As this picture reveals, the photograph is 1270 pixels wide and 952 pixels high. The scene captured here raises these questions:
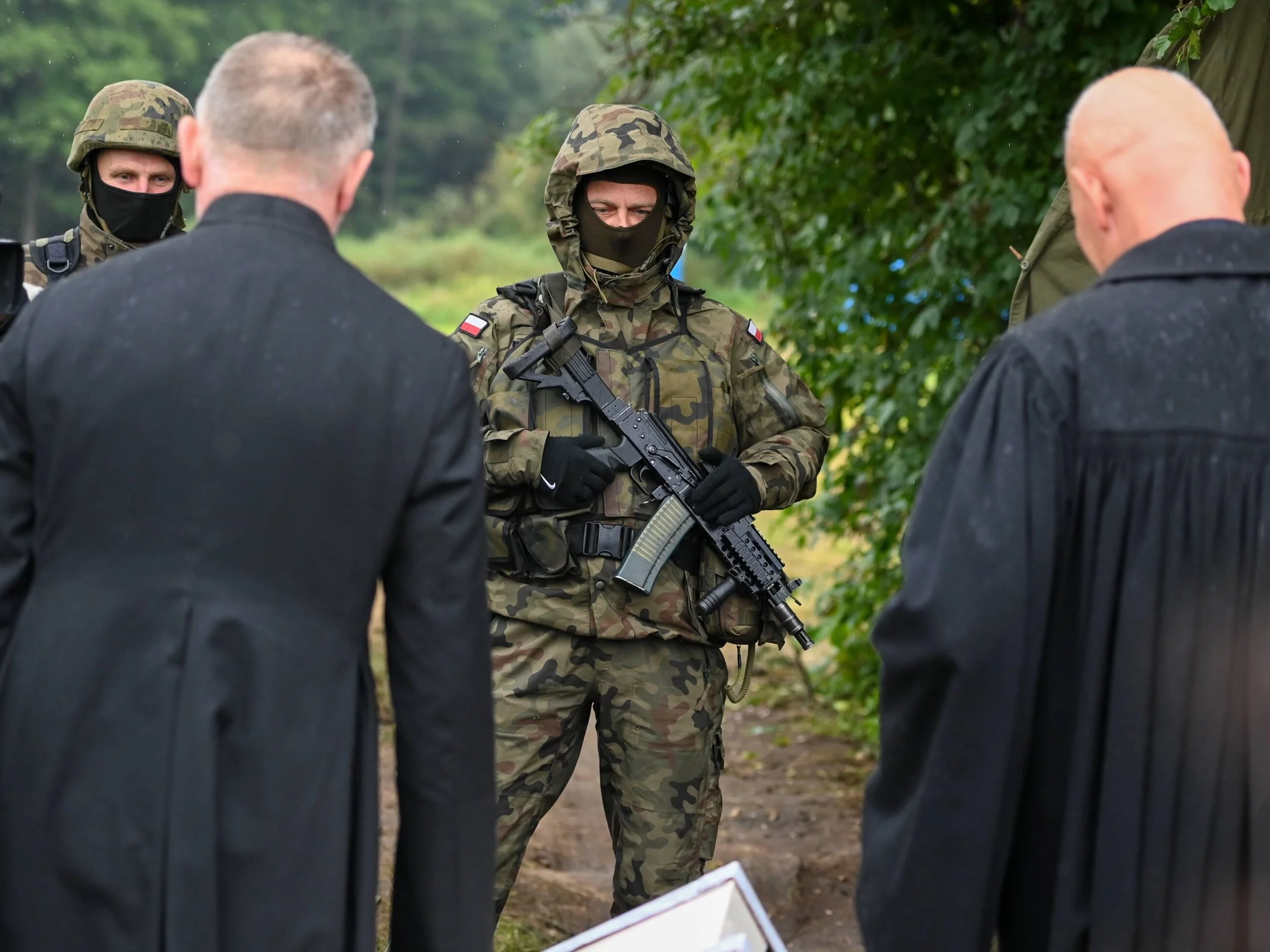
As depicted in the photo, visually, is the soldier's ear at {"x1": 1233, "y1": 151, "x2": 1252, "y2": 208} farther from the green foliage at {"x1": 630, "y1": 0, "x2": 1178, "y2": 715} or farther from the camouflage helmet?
the green foliage at {"x1": 630, "y1": 0, "x2": 1178, "y2": 715}

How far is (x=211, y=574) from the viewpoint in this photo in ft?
6.93

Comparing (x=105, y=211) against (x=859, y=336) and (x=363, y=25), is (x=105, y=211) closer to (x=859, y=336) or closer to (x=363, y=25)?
(x=859, y=336)

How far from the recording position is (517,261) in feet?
122

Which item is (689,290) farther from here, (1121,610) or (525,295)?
(1121,610)

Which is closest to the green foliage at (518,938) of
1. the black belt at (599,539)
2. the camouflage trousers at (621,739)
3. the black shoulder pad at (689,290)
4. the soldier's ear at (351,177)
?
the camouflage trousers at (621,739)

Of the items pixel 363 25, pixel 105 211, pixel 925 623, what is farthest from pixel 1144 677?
pixel 363 25

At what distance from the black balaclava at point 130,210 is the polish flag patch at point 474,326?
36.5 inches

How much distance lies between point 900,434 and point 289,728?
15.5 ft

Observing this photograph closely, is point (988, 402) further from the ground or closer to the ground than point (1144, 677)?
further from the ground

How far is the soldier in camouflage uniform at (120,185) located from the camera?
4.11 meters

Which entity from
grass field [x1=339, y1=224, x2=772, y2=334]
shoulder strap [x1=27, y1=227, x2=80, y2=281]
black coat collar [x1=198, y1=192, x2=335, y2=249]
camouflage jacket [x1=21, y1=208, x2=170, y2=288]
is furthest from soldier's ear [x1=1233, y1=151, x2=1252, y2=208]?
grass field [x1=339, y1=224, x2=772, y2=334]

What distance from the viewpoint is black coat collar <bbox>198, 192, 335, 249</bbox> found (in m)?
2.21

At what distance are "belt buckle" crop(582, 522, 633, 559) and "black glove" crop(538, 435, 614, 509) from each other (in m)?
0.09

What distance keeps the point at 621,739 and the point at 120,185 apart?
1.94 m
